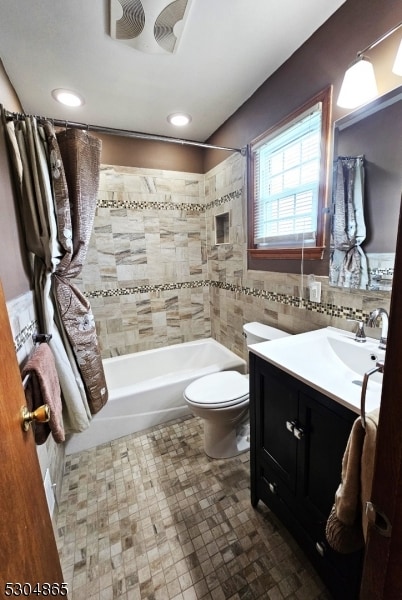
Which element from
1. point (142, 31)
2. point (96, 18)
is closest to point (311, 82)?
point (142, 31)

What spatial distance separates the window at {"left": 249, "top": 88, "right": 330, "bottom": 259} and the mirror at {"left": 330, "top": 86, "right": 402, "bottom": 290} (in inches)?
7.5

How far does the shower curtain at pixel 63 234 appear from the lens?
140 cm

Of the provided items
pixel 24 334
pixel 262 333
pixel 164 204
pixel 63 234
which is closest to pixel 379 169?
pixel 262 333

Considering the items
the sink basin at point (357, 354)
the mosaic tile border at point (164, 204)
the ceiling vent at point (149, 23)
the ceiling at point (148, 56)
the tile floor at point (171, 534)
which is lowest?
the tile floor at point (171, 534)

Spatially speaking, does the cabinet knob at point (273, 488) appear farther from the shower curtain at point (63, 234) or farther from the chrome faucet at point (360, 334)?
the shower curtain at point (63, 234)

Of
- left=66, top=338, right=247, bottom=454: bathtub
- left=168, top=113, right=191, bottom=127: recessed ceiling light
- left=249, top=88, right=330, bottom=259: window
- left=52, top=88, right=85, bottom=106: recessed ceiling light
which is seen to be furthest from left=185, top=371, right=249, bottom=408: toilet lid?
left=52, top=88, right=85, bottom=106: recessed ceiling light

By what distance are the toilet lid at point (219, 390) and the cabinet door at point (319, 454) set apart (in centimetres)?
61

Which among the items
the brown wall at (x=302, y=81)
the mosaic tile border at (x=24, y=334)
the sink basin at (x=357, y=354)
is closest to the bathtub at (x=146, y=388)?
the mosaic tile border at (x=24, y=334)

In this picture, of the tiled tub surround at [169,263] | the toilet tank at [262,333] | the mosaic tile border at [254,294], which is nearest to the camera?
the mosaic tile border at [254,294]

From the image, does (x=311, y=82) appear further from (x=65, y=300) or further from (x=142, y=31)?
(x=65, y=300)

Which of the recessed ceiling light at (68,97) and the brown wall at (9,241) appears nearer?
the brown wall at (9,241)

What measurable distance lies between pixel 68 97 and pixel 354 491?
2739 mm

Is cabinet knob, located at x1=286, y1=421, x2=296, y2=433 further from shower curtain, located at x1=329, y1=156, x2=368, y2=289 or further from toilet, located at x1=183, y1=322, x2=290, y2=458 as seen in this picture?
shower curtain, located at x1=329, y1=156, x2=368, y2=289

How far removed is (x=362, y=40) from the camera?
1.15 metres
